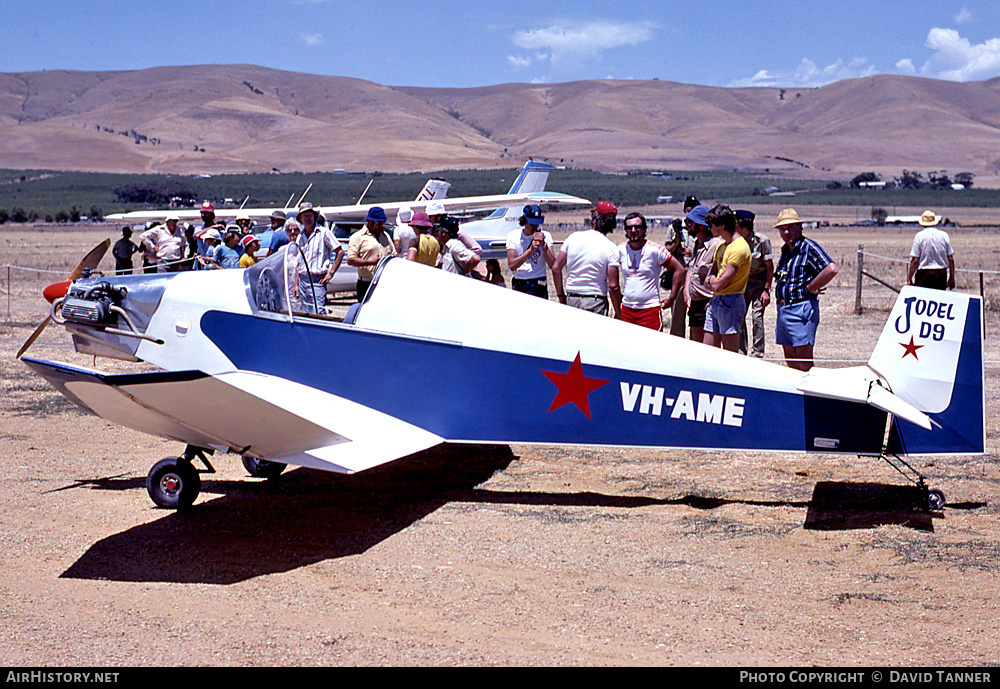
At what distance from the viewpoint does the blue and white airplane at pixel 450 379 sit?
19.6 feet

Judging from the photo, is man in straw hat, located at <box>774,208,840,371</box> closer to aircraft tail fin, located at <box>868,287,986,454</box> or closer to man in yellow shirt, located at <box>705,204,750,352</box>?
man in yellow shirt, located at <box>705,204,750,352</box>

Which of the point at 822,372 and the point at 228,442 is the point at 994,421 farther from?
the point at 228,442

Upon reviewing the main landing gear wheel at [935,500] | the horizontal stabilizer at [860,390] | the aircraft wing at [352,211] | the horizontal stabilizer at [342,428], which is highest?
the aircraft wing at [352,211]

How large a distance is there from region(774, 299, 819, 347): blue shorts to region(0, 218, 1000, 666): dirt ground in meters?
1.02

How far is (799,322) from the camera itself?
825 cm

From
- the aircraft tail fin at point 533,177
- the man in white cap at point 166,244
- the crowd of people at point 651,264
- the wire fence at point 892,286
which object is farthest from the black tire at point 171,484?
the aircraft tail fin at point 533,177

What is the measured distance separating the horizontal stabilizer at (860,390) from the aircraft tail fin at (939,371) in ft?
0.40

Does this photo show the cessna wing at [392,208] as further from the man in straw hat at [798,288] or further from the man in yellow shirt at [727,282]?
the man in straw hat at [798,288]

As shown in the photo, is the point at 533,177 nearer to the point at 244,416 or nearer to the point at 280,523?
the point at 280,523

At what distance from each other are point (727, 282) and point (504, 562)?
3766 millimetres

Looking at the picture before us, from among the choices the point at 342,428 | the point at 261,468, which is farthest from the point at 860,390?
the point at 261,468

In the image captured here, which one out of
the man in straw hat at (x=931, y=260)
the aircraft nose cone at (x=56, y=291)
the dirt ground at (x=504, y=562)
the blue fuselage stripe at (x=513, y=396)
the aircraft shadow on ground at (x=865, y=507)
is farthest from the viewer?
the man in straw hat at (x=931, y=260)

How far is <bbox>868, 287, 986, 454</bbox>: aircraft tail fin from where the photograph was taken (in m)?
5.97
